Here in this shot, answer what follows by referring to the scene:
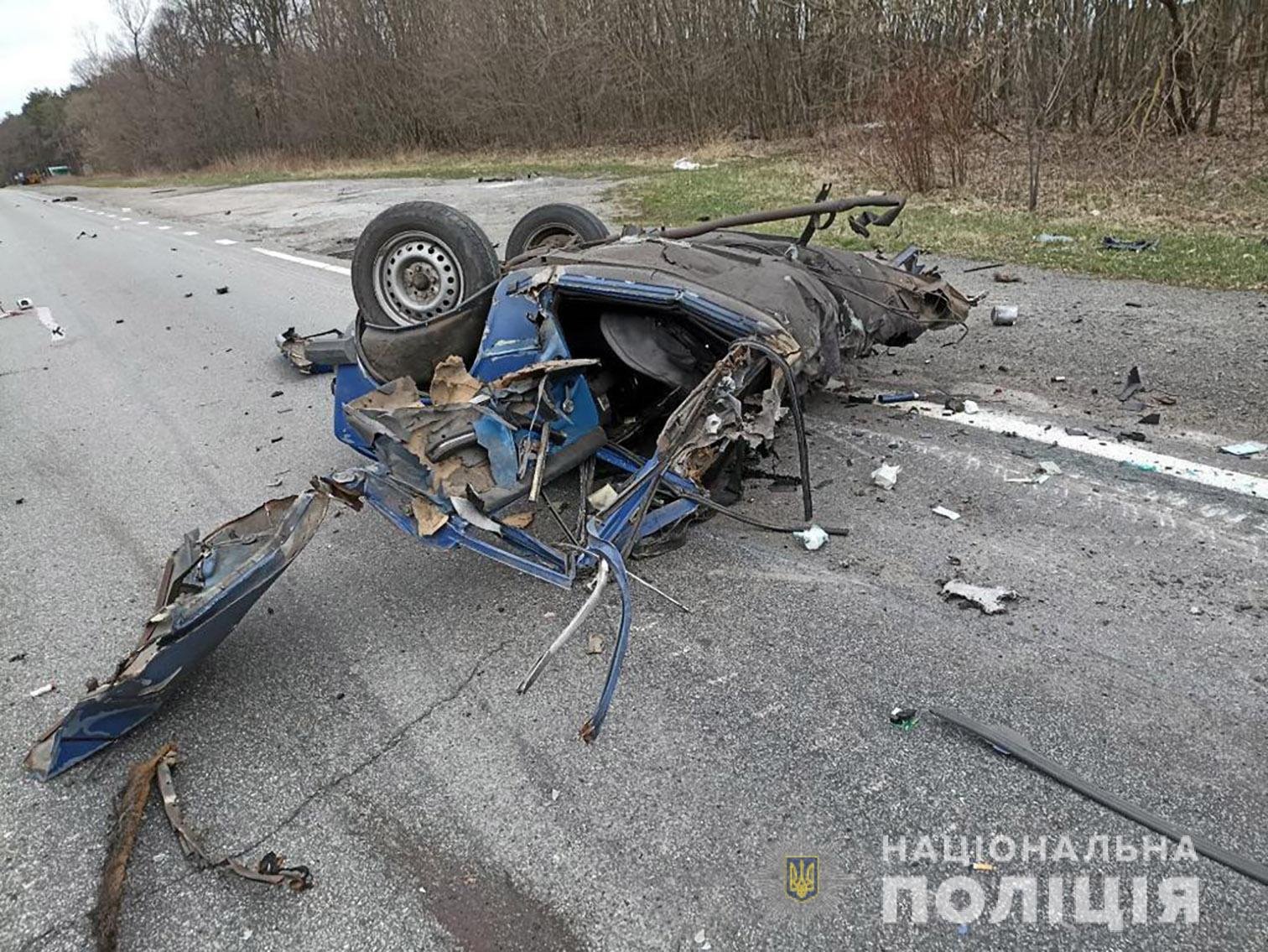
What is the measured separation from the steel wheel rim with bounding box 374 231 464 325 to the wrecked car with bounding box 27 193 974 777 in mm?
10

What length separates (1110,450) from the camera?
385 cm

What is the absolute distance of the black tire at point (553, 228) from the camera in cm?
480

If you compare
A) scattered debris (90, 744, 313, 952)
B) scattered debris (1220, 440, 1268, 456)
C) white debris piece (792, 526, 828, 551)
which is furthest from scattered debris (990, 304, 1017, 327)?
scattered debris (90, 744, 313, 952)

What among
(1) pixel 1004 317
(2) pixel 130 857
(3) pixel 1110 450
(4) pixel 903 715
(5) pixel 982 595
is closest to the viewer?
(2) pixel 130 857

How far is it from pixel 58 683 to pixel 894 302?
384 cm

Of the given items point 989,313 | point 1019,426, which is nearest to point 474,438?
point 1019,426

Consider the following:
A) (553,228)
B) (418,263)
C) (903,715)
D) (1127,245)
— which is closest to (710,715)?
(903,715)

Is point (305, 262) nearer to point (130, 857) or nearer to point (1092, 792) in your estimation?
point (130, 857)

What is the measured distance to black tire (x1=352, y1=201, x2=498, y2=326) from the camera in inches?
165

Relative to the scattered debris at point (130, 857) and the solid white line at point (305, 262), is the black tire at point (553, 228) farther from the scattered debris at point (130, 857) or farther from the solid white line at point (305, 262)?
the solid white line at point (305, 262)

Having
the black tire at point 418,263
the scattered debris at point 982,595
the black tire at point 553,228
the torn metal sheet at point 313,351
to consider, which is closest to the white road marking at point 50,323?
the torn metal sheet at point 313,351

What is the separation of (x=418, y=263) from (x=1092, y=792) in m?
3.65

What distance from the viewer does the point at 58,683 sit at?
3.03m

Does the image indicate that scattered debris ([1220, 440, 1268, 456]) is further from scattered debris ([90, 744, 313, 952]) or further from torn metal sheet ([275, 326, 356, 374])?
torn metal sheet ([275, 326, 356, 374])
